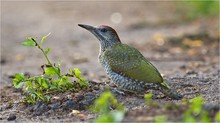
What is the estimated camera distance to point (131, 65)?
24.6 ft

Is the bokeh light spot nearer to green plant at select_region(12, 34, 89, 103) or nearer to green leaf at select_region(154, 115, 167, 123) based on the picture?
green plant at select_region(12, 34, 89, 103)

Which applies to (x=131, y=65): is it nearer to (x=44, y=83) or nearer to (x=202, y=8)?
(x=44, y=83)

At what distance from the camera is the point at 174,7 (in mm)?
18031

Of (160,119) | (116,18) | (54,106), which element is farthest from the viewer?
(116,18)

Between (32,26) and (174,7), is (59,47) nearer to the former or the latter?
(32,26)

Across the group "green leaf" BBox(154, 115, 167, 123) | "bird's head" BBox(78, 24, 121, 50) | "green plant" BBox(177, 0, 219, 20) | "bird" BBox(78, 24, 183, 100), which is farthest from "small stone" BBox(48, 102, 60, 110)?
"green plant" BBox(177, 0, 219, 20)

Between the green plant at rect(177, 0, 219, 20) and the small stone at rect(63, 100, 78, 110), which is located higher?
the green plant at rect(177, 0, 219, 20)

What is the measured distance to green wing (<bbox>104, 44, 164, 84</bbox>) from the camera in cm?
737

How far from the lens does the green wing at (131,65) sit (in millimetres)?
7367

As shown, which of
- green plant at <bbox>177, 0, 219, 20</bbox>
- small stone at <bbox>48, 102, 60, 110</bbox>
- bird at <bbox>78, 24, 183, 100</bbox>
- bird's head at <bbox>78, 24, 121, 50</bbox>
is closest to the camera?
small stone at <bbox>48, 102, 60, 110</bbox>

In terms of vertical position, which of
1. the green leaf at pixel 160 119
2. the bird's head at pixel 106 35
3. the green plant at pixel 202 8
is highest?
the green plant at pixel 202 8

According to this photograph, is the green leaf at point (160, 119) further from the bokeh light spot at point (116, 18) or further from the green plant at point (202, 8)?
the bokeh light spot at point (116, 18)

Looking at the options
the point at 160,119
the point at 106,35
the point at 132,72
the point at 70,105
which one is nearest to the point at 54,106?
the point at 70,105

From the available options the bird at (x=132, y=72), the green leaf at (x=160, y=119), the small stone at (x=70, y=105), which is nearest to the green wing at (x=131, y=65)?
the bird at (x=132, y=72)
